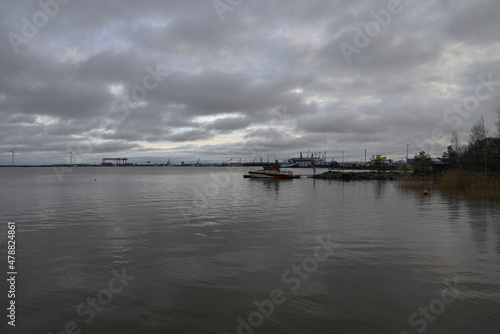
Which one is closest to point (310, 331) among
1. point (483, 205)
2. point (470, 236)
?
point (470, 236)

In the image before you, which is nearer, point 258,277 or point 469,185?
point 258,277

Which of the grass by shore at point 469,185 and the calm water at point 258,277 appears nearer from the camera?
the calm water at point 258,277

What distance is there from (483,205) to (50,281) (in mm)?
34372

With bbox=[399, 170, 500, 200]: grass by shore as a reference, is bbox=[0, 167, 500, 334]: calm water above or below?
below

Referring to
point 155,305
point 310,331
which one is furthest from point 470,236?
point 155,305

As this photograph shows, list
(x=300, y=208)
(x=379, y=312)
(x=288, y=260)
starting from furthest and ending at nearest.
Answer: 1. (x=300, y=208)
2. (x=288, y=260)
3. (x=379, y=312)

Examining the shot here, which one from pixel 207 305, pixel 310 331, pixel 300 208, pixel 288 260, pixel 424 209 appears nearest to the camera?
pixel 310 331

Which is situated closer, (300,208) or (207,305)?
(207,305)

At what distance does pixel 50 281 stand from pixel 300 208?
23.3 metres

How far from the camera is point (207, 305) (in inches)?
371

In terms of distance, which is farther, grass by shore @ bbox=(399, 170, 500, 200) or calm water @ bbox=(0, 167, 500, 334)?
grass by shore @ bbox=(399, 170, 500, 200)

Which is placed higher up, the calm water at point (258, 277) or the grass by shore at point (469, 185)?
the grass by shore at point (469, 185)

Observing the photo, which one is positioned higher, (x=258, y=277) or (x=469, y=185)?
(x=469, y=185)

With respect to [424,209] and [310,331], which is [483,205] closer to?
[424,209]
